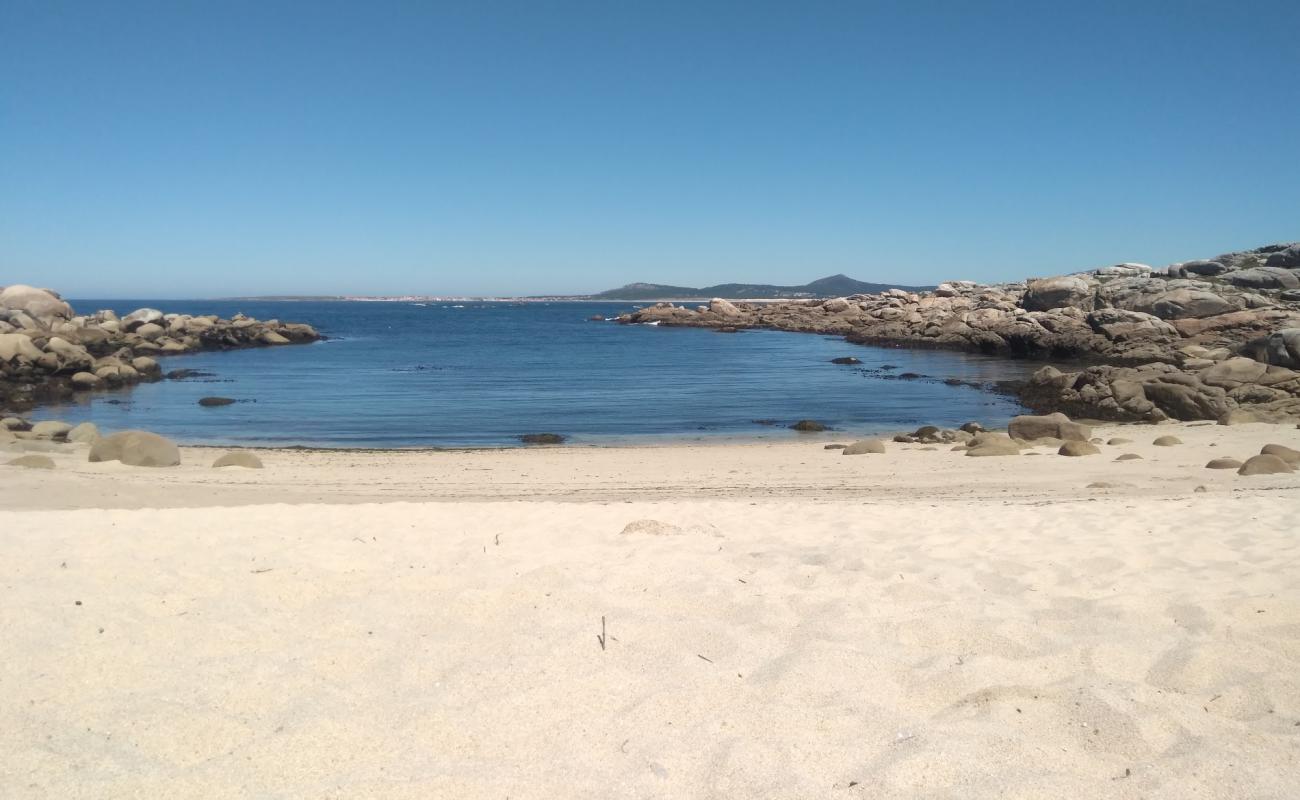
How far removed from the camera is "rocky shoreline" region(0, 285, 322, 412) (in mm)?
29344

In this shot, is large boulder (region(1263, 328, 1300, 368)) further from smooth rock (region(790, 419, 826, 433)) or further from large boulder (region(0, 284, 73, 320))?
large boulder (region(0, 284, 73, 320))

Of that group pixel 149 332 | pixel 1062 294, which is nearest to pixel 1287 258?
pixel 1062 294

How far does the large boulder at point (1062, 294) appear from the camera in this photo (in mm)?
51031

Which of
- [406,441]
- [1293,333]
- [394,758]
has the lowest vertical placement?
[406,441]

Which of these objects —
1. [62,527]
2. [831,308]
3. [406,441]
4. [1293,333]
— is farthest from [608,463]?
[831,308]

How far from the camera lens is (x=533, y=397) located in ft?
94.1

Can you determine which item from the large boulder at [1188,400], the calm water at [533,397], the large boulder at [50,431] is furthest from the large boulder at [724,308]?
the large boulder at [50,431]

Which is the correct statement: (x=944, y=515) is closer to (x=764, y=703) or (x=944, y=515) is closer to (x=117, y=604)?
(x=764, y=703)

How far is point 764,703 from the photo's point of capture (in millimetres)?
4035

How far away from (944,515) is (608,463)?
859cm

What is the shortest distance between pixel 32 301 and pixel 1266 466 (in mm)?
59146

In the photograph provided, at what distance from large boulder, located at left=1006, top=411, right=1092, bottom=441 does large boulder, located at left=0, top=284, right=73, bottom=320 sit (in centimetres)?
5254

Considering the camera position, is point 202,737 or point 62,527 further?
point 62,527

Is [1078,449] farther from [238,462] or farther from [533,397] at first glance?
[533,397]
